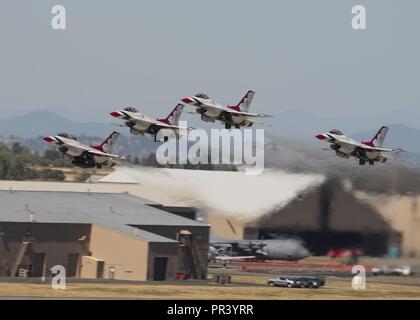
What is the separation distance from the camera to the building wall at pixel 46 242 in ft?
358

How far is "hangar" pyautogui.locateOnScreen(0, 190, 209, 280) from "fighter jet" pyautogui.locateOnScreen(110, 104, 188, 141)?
10.1 metres

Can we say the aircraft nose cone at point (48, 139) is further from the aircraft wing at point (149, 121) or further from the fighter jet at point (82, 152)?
the aircraft wing at point (149, 121)

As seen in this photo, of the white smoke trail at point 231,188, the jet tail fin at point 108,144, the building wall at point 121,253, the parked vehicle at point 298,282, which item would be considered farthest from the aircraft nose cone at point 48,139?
the parked vehicle at point 298,282

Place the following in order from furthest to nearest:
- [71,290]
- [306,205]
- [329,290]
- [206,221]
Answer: [206,221]
[306,205]
[329,290]
[71,290]

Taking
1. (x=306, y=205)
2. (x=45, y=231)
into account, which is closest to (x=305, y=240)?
(x=306, y=205)

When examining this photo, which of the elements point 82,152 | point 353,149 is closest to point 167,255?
point 82,152

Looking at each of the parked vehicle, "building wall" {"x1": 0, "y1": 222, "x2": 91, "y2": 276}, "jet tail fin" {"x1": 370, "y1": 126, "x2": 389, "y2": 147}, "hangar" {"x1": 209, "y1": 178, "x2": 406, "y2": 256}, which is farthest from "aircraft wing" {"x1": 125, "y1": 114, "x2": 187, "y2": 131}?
"jet tail fin" {"x1": 370, "y1": 126, "x2": 389, "y2": 147}

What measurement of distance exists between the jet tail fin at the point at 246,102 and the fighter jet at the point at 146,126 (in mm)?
4822

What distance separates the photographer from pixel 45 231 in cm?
11131

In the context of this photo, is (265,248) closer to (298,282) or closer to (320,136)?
(298,282)

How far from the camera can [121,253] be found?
4313 inches
